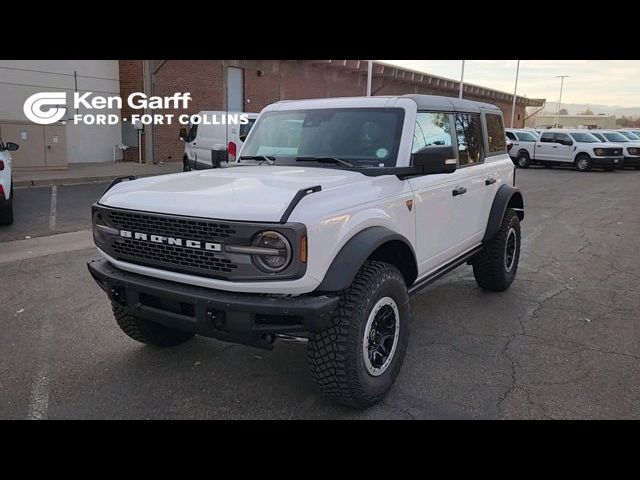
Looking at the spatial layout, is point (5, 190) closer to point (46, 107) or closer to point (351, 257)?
point (351, 257)

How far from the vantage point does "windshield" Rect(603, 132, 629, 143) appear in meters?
24.8

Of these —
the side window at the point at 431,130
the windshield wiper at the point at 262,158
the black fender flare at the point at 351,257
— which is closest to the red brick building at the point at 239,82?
the windshield wiper at the point at 262,158

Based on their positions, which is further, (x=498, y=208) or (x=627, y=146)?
(x=627, y=146)

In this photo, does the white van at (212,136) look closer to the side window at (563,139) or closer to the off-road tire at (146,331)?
the off-road tire at (146,331)

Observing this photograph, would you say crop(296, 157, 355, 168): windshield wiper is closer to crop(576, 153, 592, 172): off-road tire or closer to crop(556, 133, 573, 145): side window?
crop(576, 153, 592, 172): off-road tire

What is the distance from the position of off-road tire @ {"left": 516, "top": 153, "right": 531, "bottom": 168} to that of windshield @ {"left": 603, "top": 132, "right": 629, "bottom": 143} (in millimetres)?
3763

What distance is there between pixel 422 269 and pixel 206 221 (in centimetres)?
183

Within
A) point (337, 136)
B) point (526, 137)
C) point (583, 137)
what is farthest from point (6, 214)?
point (583, 137)

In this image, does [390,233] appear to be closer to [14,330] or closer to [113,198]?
[113,198]

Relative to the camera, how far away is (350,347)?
3.01m

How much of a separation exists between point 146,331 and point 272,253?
5.49 ft

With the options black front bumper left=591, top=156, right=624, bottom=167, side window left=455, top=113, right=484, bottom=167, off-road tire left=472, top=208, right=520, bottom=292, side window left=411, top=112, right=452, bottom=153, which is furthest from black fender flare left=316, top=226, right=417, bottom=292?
black front bumper left=591, top=156, right=624, bottom=167
